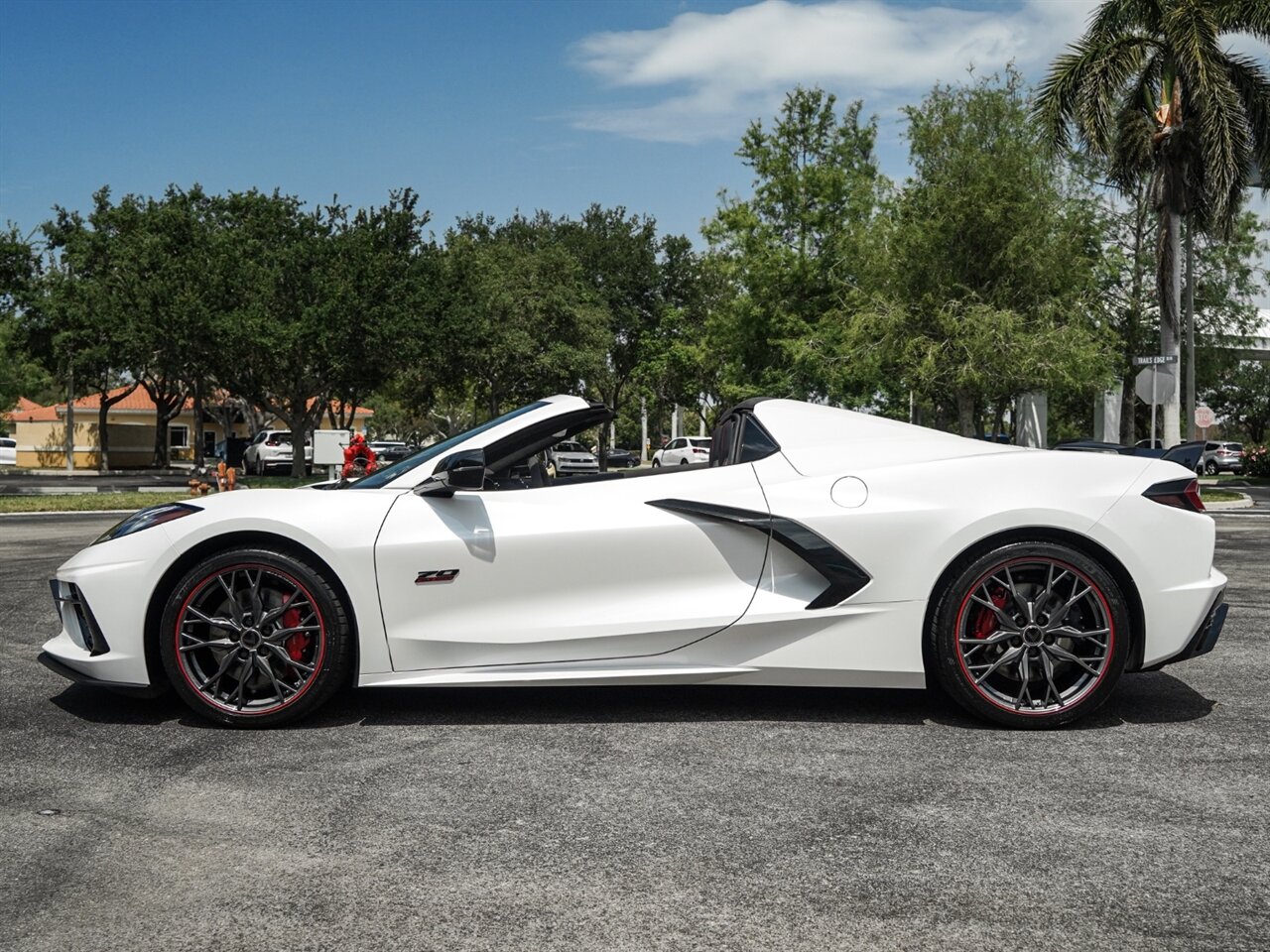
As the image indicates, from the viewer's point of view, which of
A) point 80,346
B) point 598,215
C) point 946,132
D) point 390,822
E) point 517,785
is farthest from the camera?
point 598,215

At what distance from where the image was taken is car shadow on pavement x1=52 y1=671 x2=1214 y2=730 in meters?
4.76

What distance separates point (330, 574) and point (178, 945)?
79.5 inches

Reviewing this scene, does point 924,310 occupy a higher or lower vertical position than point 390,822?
higher

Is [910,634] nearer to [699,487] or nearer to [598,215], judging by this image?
[699,487]

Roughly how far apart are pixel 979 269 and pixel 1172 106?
5.38 m

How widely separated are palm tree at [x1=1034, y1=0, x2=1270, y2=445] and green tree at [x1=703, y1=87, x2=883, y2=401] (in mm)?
9092

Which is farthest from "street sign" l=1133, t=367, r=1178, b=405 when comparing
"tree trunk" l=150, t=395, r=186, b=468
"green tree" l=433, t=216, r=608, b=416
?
"tree trunk" l=150, t=395, r=186, b=468

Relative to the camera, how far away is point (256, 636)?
4508mm

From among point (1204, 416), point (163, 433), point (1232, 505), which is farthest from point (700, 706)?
point (163, 433)

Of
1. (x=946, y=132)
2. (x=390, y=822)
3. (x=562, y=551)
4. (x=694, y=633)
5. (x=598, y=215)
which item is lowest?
(x=390, y=822)

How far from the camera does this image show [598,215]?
57438 millimetres

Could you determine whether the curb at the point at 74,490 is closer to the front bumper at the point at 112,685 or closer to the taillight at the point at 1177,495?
the front bumper at the point at 112,685

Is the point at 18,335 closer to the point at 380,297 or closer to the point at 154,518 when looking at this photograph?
the point at 380,297

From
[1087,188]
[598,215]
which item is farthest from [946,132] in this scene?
[598,215]
